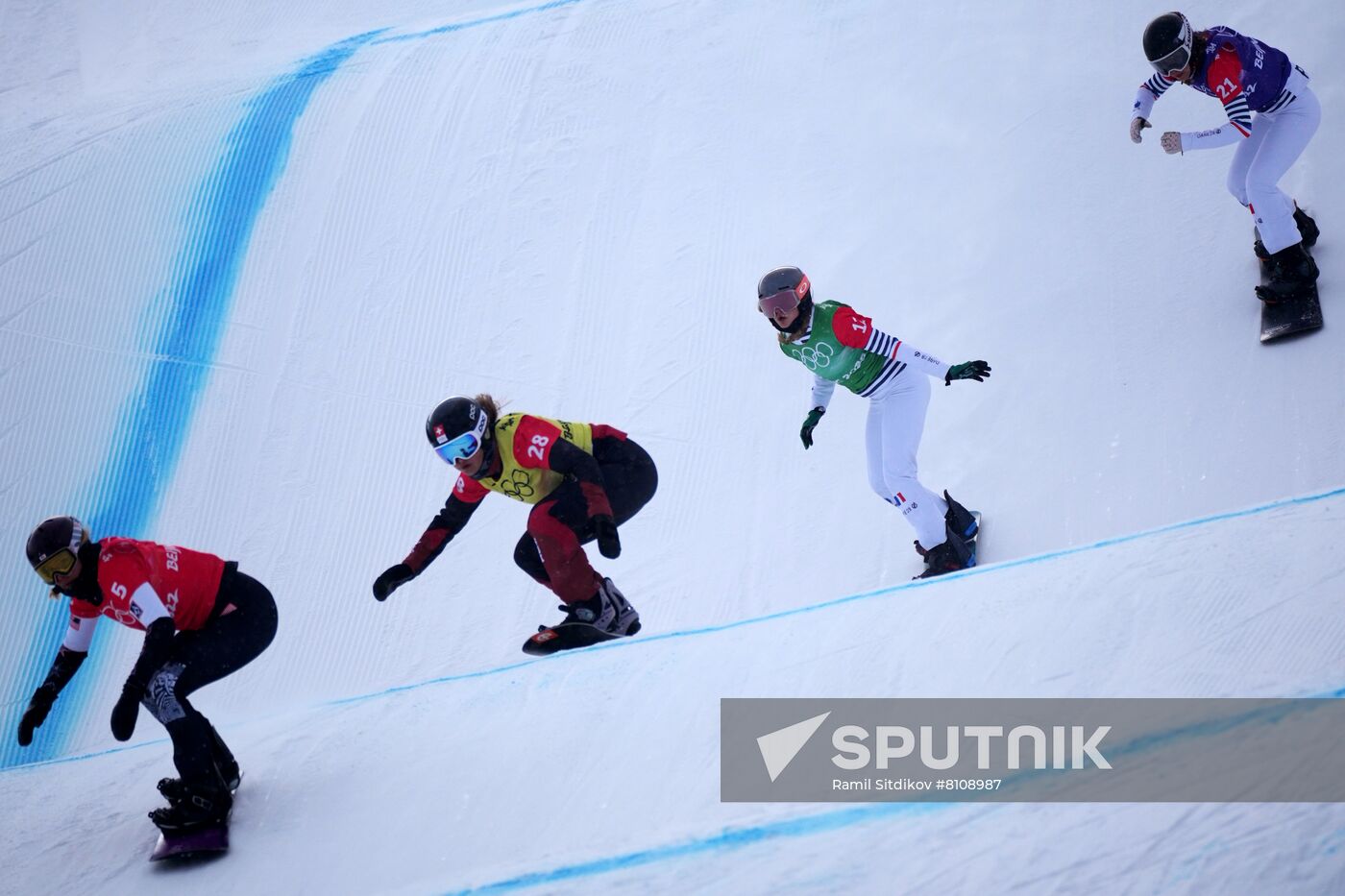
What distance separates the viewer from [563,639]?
4340 mm

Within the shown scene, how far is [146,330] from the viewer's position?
812 cm

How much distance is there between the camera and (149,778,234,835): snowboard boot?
12.9ft

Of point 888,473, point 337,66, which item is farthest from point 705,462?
point 337,66

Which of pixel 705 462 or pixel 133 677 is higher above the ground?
pixel 705 462

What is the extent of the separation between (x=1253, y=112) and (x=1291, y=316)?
104cm

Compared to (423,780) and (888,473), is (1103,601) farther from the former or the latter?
(423,780)

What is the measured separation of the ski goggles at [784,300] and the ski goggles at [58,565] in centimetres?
252

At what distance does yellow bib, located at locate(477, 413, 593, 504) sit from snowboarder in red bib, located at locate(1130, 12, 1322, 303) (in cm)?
289

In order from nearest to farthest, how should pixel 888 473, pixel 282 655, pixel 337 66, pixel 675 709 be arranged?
pixel 675 709 < pixel 888 473 < pixel 282 655 < pixel 337 66

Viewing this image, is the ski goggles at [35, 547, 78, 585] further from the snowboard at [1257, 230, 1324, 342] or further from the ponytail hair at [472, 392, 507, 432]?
the snowboard at [1257, 230, 1324, 342]

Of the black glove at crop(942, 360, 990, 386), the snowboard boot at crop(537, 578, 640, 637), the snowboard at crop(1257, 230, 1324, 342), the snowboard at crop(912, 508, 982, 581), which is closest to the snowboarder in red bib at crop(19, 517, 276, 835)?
the snowboard boot at crop(537, 578, 640, 637)

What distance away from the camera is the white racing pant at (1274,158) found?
210 inches

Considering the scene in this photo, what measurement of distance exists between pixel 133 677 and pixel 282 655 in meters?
3.03

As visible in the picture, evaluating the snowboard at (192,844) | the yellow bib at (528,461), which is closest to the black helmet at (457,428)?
the yellow bib at (528,461)
